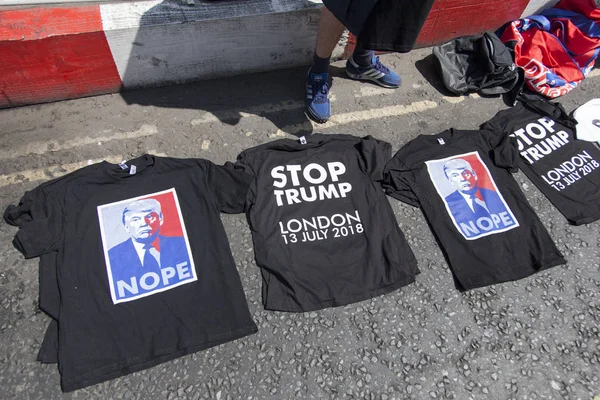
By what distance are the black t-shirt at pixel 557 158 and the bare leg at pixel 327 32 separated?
1405 mm

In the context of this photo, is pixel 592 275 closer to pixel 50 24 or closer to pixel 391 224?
pixel 391 224

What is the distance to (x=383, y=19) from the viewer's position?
2.27 m

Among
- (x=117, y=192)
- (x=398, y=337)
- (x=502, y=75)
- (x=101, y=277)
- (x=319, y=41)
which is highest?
(x=319, y=41)

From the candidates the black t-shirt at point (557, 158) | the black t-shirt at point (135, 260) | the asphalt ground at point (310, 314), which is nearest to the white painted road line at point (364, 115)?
the asphalt ground at point (310, 314)

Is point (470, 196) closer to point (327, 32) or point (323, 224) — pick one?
point (323, 224)

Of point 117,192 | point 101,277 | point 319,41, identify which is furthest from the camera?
point 319,41

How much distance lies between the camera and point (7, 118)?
280cm

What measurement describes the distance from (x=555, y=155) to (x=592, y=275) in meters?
0.96

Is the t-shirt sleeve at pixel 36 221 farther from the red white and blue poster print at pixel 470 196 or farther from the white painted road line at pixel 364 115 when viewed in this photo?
the red white and blue poster print at pixel 470 196

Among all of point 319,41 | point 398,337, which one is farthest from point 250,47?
point 398,337

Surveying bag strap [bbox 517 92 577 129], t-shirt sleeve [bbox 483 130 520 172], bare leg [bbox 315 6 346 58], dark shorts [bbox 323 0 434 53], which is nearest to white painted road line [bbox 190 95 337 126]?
bare leg [bbox 315 6 346 58]

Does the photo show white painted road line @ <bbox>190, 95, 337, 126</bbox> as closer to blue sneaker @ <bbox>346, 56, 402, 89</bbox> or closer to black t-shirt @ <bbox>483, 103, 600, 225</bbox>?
blue sneaker @ <bbox>346, 56, 402, 89</bbox>

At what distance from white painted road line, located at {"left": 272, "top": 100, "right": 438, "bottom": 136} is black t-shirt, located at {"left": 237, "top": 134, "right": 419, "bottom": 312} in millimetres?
332

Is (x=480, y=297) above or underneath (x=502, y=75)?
underneath
